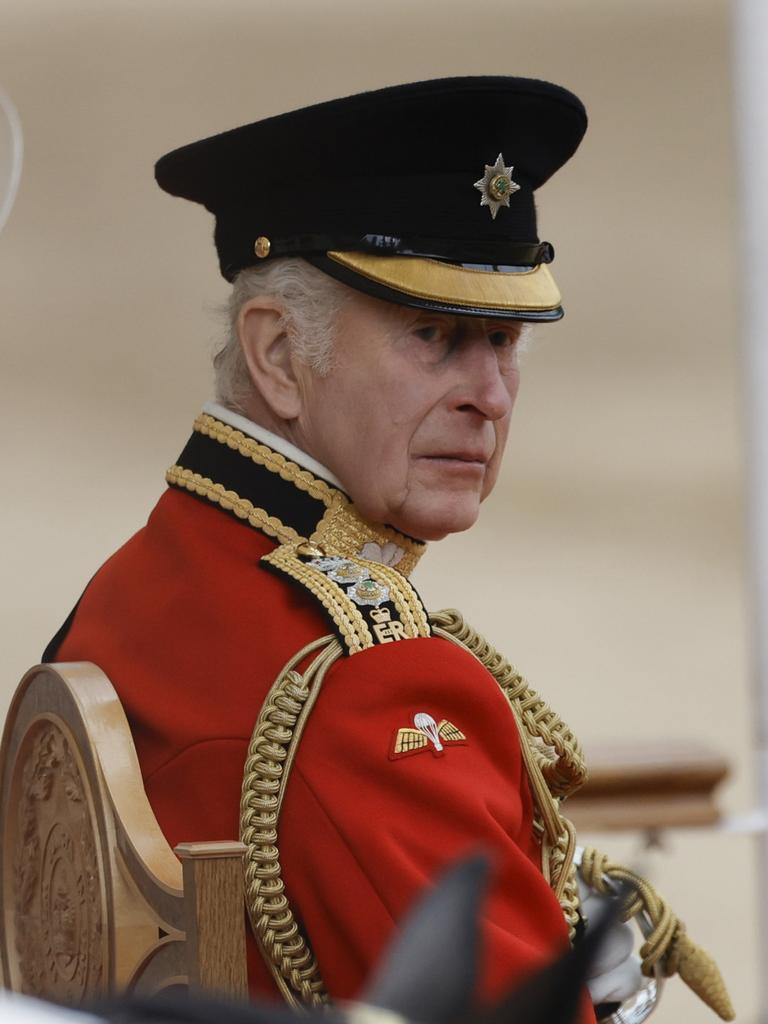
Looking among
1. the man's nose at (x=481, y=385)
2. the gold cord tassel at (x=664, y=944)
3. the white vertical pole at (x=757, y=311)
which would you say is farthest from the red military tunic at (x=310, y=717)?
the white vertical pole at (x=757, y=311)

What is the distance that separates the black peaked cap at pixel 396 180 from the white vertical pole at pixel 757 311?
2.50 metres

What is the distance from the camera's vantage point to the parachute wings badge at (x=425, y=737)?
55.2 inches

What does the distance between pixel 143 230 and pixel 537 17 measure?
1434 mm

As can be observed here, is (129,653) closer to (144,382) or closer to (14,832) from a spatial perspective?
(14,832)

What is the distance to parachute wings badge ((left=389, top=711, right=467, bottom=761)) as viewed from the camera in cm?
140

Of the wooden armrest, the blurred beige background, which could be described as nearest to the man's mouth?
the wooden armrest

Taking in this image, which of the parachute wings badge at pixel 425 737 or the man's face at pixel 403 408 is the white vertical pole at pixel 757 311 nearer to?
A: the man's face at pixel 403 408

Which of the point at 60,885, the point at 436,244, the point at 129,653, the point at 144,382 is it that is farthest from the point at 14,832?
the point at 144,382

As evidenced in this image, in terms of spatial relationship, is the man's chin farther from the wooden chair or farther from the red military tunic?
the wooden chair

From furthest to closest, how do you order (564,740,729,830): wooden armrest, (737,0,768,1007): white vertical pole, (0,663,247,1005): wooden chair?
(737,0,768,1007): white vertical pole, (564,740,729,830): wooden armrest, (0,663,247,1005): wooden chair

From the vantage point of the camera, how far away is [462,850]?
4.55ft

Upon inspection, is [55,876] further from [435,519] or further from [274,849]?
[435,519]

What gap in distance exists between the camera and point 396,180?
1647 mm

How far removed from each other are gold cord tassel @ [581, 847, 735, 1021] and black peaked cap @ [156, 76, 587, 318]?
571 millimetres
